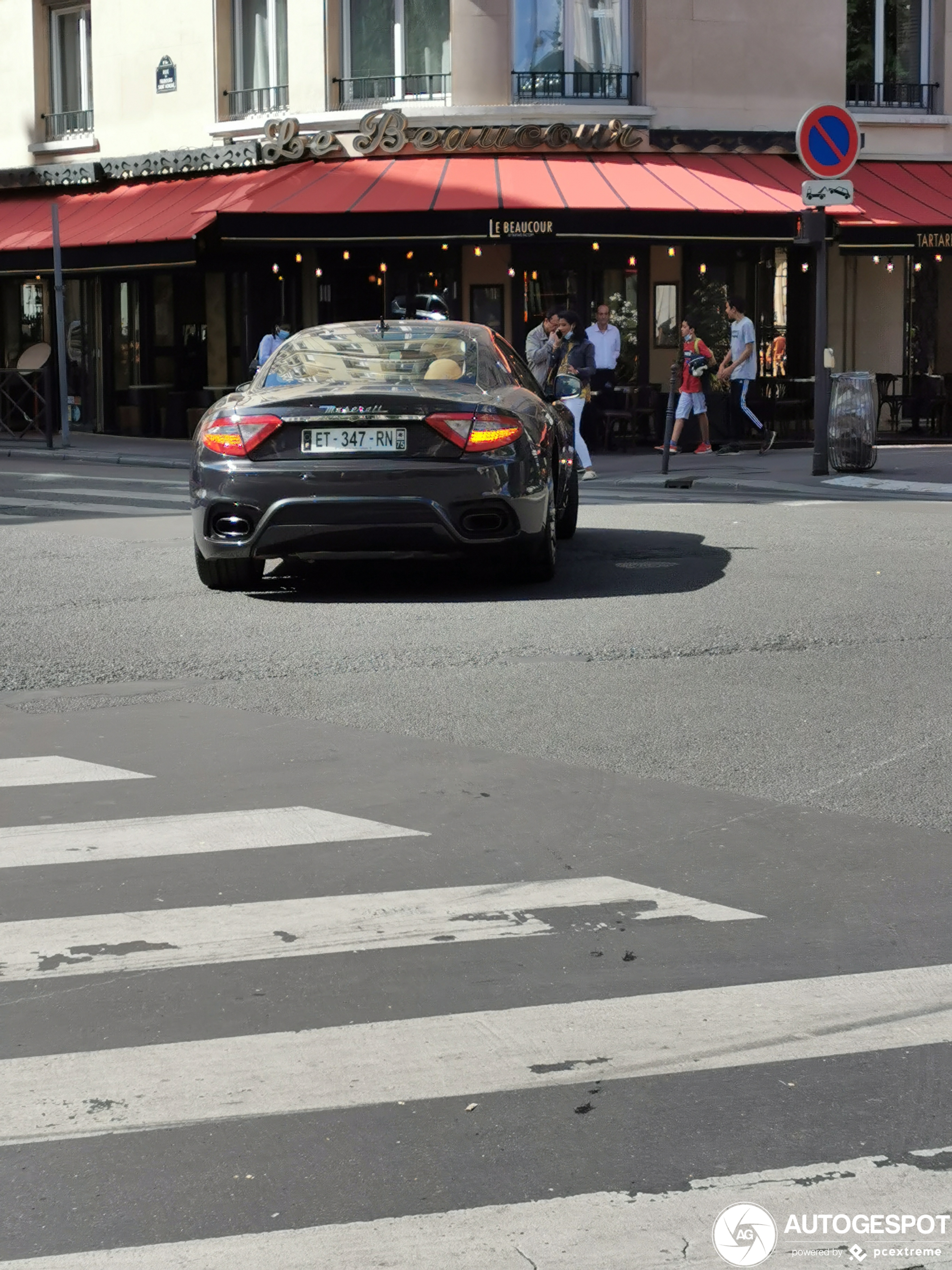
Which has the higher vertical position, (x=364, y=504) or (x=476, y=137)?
(x=476, y=137)

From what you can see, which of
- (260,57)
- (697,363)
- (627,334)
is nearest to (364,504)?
(697,363)

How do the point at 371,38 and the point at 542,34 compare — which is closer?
the point at 542,34

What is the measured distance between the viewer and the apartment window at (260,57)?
91.6 feet

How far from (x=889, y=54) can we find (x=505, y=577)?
1948 cm

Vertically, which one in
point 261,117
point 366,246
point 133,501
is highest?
point 261,117

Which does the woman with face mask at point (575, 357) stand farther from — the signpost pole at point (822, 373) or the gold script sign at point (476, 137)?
the gold script sign at point (476, 137)

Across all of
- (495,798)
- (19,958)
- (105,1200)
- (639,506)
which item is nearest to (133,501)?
(639,506)

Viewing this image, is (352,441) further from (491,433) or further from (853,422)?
(853,422)

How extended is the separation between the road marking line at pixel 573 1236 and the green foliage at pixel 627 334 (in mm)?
23906

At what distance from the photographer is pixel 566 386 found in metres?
12.0

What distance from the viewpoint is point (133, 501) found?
16938 millimetres

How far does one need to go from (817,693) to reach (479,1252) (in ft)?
15.8

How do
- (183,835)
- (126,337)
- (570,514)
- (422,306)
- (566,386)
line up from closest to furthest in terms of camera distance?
(183,835) < (566,386) < (570,514) < (422,306) < (126,337)

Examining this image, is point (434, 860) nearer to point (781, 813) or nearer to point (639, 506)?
point (781, 813)
